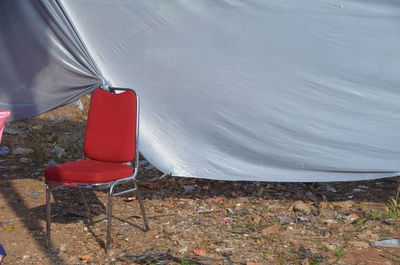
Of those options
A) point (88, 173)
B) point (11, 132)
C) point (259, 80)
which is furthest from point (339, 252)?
point (11, 132)

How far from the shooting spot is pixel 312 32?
415 cm

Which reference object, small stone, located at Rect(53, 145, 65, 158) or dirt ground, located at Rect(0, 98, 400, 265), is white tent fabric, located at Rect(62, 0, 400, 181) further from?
small stone, located at Rect(53, 145, 65, 158)

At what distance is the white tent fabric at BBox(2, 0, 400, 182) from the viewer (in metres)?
4.14

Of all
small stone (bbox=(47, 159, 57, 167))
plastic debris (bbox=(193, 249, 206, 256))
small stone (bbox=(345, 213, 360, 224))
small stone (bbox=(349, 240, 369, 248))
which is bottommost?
small stone (bbox=(47, 159, 57, 167))

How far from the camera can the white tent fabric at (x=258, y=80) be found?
4.14m

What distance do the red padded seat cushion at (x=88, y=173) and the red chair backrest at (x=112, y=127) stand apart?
0.42ft

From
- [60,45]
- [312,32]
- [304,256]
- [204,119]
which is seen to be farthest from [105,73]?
[304,256]

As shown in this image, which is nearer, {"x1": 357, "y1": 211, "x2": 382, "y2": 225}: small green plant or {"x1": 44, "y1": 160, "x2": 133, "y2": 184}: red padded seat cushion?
{"x1": 44, "y1": 160, "x2": 133, "y2": 184}: red padded seat cushion

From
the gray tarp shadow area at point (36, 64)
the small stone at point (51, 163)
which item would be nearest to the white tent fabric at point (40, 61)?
the gray tarp shadow area at point (36, 64)

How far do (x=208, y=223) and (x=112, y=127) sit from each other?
968 millimetres

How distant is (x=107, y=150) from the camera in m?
3.80

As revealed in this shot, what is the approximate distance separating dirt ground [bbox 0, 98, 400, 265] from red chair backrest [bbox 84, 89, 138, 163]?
53 centimetres

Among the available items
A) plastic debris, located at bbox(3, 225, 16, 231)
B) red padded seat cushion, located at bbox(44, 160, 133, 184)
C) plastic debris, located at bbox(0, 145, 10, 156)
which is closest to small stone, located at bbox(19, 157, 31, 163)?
plastic debris, located at bbox(0, 145, 10, 156)

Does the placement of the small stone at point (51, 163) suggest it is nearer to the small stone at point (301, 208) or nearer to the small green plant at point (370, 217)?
the small stone at point (301, 208)
